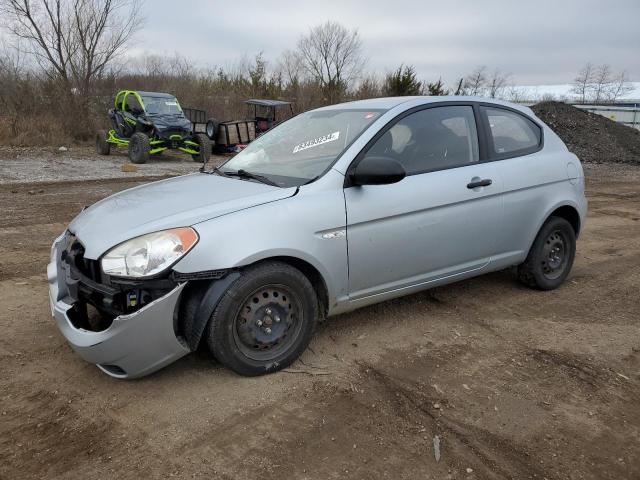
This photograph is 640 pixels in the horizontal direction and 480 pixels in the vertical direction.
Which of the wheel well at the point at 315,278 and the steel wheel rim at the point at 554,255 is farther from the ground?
the wheel well at the point at 315,278

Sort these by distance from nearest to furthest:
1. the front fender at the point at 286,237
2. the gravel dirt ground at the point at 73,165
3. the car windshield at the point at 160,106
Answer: the front fender at the point at 286,237, the gravel dirt ground at the point at 73,165, the car windshield at the point at 160,106

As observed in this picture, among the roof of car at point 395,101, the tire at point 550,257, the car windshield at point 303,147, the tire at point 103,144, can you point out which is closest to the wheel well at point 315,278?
the car windshield at point 303,147

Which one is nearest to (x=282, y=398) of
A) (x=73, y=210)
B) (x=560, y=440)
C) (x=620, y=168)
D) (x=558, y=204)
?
(x=560, y=440)

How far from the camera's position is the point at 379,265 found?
358cm

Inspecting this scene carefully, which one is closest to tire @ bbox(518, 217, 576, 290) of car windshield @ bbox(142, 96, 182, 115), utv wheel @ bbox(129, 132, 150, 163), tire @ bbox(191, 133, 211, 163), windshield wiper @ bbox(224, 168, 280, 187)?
windshield wiper @ bbox(224, 168, 280, 187)

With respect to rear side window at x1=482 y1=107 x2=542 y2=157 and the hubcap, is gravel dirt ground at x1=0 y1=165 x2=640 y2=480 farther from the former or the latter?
rear side window at x1=482 y1=107 x2=542 y2=157

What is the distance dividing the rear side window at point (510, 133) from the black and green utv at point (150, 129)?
11368 millimetres

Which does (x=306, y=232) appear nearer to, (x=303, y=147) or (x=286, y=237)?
(x=286, y=237)

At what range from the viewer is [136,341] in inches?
113

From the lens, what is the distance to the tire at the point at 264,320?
2980mm

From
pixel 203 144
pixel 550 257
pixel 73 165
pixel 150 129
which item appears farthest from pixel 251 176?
pixel 150 129

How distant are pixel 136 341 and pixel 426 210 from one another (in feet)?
6.69

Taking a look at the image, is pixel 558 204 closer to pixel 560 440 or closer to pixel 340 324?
pixel 340 324

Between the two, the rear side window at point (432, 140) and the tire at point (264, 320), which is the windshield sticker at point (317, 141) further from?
the tire at point (264, 320)
